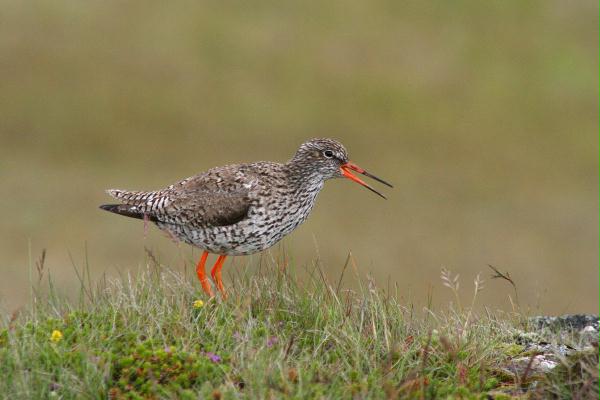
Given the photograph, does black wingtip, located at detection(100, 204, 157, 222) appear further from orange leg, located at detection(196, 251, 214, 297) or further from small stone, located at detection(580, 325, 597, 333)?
small stone, located at detection(580, 325, 597, 333)

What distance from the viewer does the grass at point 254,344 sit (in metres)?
6.25

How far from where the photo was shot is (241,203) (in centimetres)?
861

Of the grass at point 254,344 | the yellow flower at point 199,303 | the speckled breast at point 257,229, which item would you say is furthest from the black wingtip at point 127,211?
the yellow flower at point 199,303

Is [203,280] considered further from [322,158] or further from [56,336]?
[56,336]

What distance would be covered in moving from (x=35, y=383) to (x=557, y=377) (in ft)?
11.9

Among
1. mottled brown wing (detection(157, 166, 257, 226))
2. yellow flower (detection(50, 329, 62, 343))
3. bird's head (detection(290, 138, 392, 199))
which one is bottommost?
yellow flower (detection(50, 329, 62, 343))

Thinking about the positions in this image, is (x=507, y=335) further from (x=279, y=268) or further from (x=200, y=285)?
(x=200, y=285)

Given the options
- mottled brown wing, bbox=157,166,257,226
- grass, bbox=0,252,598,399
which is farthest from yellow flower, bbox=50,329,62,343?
mottled brown wing, bbox=157,166,257,226

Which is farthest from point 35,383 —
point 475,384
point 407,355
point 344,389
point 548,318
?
point 548,318

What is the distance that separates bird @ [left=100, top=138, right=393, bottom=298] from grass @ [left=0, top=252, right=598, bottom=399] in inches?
22.6

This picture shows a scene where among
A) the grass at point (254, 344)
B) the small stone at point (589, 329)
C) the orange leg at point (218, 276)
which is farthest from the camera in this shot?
the small stone at point (589, 329)

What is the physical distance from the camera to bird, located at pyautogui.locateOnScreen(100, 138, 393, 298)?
27.9ft

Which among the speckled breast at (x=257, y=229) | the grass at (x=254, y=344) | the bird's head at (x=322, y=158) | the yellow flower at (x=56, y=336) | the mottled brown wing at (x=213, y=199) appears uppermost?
the bird's head at (x=322, y=158)

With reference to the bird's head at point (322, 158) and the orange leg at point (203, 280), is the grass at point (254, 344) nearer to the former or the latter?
the orange leg at point (203, 280)
